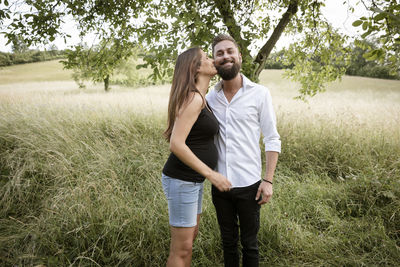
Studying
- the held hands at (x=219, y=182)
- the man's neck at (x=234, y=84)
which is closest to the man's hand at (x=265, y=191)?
the held hands at (x=219, y=182)

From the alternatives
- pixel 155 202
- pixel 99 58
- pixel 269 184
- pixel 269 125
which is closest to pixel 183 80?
pixel 269 125

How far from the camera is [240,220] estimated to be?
2162 mm

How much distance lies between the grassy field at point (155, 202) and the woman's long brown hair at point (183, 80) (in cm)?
171

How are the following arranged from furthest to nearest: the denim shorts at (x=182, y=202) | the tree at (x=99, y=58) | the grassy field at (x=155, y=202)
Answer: the tree at (x=99, y=58)
the grassy field at (x=155, y=202)
the denim shorts at (x=182, y=202)

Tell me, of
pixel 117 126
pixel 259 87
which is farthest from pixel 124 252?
pixel 117 126

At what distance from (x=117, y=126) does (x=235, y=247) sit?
444cm

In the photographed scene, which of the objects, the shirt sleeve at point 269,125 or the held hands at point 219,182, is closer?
the held hands at point 219,182

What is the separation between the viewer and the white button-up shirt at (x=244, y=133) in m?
2.07

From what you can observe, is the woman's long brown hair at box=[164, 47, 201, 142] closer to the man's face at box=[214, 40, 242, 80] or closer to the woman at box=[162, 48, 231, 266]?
the woman at box=[162, 48, 231, 266]

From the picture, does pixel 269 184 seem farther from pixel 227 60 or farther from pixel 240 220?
pixel 227 60

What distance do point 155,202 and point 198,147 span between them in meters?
1.90

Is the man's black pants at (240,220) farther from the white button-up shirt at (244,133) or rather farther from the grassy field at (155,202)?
the grassy field at (155,202)

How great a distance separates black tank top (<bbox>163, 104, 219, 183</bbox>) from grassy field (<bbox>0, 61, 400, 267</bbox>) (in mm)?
1310

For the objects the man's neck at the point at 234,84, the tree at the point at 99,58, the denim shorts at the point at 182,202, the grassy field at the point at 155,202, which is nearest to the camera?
the denim shorts at the point at 182,202
